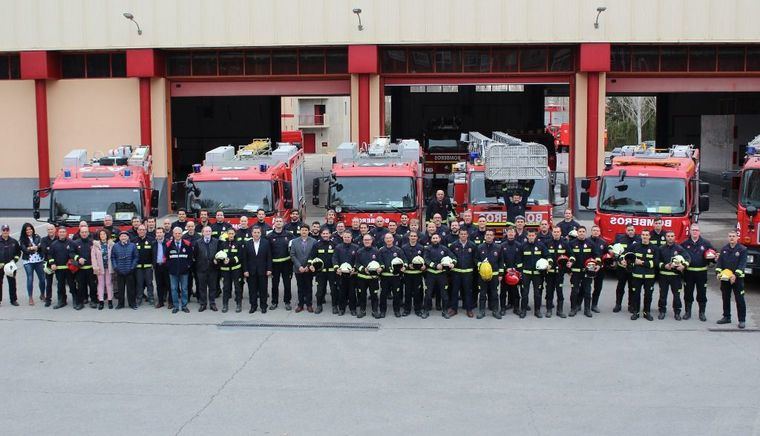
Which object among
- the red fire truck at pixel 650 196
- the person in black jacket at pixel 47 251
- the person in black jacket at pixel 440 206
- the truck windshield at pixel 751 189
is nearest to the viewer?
Result: the person in black jacket at pixel 47 251

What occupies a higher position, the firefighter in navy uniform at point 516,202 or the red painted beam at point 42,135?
the red painted beam at point 42,135

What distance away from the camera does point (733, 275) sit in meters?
14.3

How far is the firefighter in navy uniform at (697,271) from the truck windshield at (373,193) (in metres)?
5.50

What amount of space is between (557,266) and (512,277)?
2.93 ft

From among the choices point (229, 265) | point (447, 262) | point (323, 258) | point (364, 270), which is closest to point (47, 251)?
point (229, 265)

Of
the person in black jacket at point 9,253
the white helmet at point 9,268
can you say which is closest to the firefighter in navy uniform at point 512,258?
the white helmet at point 9,268

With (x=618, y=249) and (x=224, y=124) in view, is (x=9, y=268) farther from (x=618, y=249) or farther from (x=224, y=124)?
(x=224, y=124)

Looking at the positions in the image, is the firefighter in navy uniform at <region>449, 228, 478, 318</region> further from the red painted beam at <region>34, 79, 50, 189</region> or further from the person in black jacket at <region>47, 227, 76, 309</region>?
the red painted beam at <region>34, 79, 50, 189</region>

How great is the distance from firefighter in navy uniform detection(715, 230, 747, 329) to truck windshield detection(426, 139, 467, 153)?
61.2 feet

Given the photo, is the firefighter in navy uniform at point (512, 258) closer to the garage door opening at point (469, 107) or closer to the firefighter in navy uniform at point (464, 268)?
the firefighter in navy uniform at point (464, 268)

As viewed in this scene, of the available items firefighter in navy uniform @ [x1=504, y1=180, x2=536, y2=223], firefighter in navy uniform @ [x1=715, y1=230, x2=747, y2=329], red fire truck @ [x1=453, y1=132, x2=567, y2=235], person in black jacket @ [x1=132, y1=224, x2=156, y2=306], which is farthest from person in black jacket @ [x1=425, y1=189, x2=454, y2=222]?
firefighter in navy uniform @ [x1=715, y1=230, x2=747, y2=329]

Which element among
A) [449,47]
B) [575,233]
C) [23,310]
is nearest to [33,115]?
[449,47]

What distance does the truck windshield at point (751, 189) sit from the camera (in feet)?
56.2

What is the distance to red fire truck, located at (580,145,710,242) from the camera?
17.8 metres
